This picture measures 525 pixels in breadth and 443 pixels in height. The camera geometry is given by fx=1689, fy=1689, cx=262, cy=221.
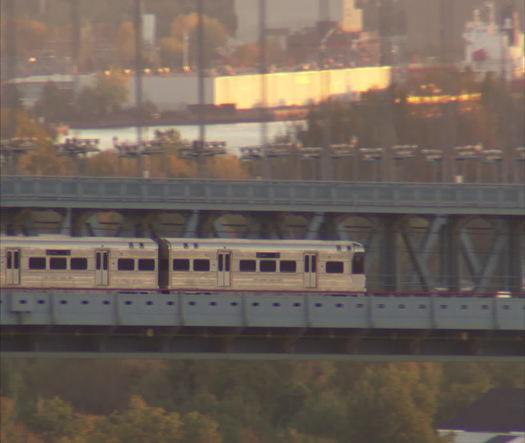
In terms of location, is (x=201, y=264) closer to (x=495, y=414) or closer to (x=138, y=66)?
(x=138, y=66)

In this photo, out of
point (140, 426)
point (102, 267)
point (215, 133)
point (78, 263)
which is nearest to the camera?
point (78, 263)

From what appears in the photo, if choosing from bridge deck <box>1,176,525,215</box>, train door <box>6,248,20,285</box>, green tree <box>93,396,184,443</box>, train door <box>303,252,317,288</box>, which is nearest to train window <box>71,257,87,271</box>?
train door <box>6,248,20,285</box>

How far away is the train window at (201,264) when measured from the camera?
191ft

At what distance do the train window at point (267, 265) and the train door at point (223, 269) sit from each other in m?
1.15

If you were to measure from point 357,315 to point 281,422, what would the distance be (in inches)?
1519

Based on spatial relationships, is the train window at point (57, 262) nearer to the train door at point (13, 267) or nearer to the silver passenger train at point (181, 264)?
the silver passenger train at point (181, 264)

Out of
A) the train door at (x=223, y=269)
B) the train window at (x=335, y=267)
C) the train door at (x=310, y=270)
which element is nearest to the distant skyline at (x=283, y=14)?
the train door at (x=310, y=270)

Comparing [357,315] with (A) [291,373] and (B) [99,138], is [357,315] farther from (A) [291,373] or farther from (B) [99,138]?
(A) [291,373]

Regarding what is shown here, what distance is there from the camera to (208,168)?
6912 centimetres

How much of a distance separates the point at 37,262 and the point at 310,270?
31.3ft

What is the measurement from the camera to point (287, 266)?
59.0 meters

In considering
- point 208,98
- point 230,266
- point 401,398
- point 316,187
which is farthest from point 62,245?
point 401,398

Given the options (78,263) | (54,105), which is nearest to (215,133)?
(54,105)

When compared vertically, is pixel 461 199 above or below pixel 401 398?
above
